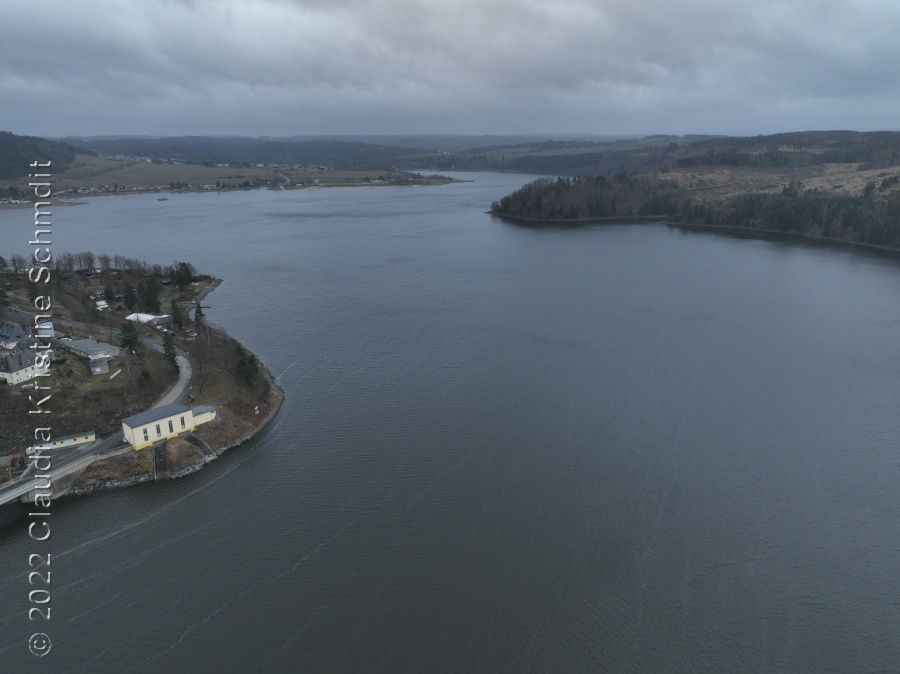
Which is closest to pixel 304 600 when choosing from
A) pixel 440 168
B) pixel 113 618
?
pixel 113 618

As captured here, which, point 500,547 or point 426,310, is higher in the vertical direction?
point 426,310

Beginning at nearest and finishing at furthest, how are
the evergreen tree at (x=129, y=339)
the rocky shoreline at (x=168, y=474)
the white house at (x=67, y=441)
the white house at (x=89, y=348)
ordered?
the rocky shoreline at (x=168, y=474), the white house at (x=67, y=441), the evergreen tree at (x=129, y=339), the white house at (x=89, y=348)

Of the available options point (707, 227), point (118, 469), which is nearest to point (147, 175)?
point (707, 227)

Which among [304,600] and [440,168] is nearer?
[304,600]

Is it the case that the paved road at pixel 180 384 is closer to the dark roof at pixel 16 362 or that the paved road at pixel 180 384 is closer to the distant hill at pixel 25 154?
the dark roof at pixel 16 362

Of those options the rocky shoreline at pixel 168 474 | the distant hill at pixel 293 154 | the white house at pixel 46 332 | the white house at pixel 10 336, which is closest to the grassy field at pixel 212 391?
the rocky shoreline at pixel 168 474

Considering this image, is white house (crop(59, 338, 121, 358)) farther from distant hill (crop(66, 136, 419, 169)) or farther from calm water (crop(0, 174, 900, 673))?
distant hill (crop(66, 136, 419, 169))

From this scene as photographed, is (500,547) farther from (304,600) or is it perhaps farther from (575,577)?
(304,600)

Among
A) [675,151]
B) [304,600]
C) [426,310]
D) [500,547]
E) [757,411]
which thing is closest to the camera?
[304,600]
